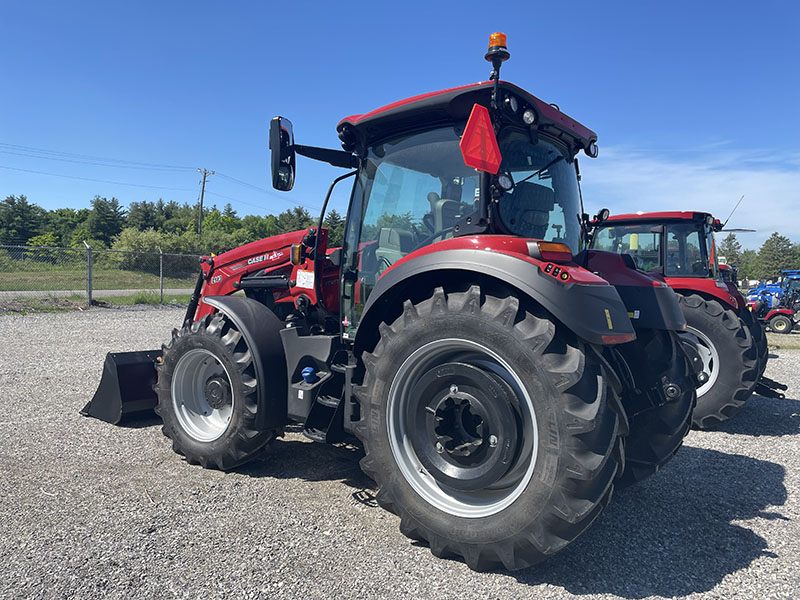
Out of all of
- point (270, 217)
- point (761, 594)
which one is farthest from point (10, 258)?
point (270, 217)

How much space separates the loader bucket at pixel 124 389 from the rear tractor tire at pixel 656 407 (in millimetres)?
4242

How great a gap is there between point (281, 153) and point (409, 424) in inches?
79.2

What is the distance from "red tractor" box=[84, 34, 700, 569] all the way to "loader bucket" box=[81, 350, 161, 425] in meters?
0.80

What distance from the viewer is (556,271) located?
2615 mm

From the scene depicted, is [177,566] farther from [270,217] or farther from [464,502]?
[270,217]

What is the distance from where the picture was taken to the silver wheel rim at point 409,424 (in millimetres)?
2654

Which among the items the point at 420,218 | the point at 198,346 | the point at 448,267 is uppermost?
the point at 420,218

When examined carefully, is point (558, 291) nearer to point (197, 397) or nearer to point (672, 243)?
point (197, 397)

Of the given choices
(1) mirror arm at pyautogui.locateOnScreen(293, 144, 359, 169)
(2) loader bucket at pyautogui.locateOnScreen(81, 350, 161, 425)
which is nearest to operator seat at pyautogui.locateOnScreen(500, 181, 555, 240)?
(1) mirror arm at pyautogui.locateOnScreen(293, 144, 359, 169)

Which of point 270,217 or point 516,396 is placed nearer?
point 516,396

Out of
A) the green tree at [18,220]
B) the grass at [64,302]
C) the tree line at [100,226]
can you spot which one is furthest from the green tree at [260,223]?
the grass at [64,302]

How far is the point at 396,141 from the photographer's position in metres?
3.64

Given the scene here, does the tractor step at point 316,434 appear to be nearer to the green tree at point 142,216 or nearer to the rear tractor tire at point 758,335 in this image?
the rear tractor tire at point 758,335

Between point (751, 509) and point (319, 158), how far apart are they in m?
3.79
